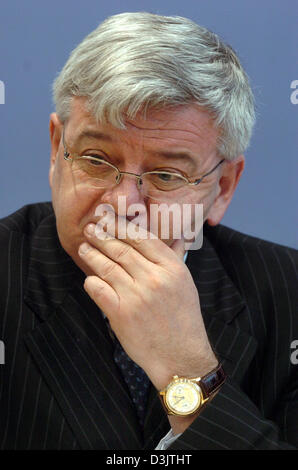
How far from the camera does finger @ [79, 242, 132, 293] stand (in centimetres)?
187

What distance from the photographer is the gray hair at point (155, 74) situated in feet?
6.19

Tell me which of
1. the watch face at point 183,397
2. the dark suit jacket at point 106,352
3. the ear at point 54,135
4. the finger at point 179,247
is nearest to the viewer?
the watch face at point 183,397

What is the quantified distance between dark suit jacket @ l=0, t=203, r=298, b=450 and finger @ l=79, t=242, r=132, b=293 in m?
0.26

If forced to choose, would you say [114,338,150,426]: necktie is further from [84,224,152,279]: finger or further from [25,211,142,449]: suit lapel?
[84,224,152,279]: finger

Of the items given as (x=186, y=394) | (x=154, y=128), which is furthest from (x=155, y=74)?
(x=186, y=394)

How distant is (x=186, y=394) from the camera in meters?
1.82

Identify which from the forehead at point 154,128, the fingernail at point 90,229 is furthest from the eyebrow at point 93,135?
the fingernail at point 90,229

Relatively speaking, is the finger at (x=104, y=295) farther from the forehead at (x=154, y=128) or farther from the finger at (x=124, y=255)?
the forehead at (x=154, y=128)

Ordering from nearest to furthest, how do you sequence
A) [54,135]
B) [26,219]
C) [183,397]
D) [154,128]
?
[183,397], [154,128], [54,135], [26,219]

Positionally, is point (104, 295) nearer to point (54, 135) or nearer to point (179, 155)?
point (179, 155)

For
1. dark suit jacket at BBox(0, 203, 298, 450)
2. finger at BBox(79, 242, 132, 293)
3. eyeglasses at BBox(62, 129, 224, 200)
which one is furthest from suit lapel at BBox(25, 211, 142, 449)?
eyeglasses at BBox(62, 129, 224, 200)

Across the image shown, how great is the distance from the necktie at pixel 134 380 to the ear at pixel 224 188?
553 mm

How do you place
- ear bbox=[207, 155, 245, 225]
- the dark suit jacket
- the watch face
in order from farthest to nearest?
ear bbox=[207, 155, 245, 225]
the dark suit jacket
the watch face

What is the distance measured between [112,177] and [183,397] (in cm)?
→ 68
